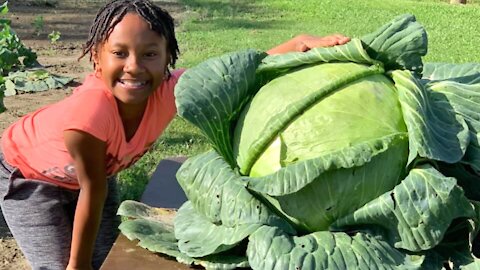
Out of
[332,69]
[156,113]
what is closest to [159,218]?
[156,113]

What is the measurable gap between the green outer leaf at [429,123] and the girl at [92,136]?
37 cm

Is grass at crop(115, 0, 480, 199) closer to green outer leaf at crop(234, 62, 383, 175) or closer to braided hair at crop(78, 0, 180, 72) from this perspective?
braided hair at crop(78, 0, 180, 72)

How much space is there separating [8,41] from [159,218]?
4.24 meters

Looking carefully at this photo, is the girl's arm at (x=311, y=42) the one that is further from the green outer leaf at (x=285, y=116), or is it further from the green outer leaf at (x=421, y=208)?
the green outer leaf at (x=421, y=208)

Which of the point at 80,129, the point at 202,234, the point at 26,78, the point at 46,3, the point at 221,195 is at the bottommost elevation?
the point at 46,3

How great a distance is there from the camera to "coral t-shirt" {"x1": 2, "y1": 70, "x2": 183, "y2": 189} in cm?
265

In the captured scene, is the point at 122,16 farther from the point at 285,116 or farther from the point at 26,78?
the point at 26,78

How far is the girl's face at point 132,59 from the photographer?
262 centimetres

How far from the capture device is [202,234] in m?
2.47

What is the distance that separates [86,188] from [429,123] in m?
1.23

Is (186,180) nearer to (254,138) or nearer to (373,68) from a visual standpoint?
(254,138)

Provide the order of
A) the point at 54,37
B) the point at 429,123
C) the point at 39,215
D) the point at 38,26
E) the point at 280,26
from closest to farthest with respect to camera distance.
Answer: the point at 429,123
the point at 39,215
the point at 54,37
the point at 38,26
the point at 280,26

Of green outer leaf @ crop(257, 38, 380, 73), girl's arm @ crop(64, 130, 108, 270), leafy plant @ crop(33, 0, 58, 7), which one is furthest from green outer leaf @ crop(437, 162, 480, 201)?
leafy plant @ crop(33, 0, 58, 7)

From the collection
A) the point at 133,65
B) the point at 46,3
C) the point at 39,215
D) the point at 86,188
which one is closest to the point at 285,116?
the point at 133,65
